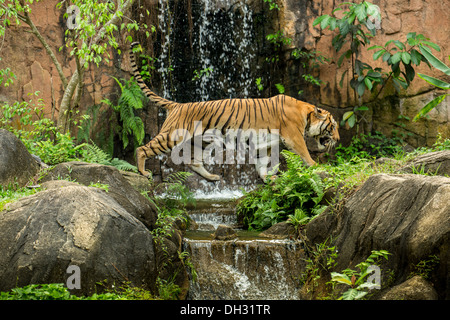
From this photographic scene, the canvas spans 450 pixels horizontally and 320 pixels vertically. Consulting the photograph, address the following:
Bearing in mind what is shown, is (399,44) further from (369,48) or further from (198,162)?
(198,162)

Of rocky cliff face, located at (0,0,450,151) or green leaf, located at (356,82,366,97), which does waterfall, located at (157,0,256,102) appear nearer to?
rocky cliff face, located at (0,0,450,151)

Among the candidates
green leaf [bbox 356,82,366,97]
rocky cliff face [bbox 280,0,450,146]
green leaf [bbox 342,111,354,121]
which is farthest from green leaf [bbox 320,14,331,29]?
green leaf [bbox 342,111,354,121]

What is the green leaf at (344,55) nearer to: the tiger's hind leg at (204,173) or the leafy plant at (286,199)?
the leafy plant at (286,199)

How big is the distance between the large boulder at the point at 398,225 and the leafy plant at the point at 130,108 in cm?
519

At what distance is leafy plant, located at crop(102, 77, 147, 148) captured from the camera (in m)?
9.79

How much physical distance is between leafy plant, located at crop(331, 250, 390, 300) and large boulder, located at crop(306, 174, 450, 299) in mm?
162

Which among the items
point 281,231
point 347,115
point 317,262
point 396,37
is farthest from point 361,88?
point 317,262

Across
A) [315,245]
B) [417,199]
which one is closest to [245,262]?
[315,245]

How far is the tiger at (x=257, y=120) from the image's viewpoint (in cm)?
815

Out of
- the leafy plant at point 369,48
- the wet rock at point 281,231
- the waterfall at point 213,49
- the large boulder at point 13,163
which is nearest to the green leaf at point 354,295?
the wet rock at point 281,231

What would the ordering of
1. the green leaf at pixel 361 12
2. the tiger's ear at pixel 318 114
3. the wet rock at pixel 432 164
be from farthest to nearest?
the green leaf at pixel 361 12
the tiger's ear at pixel 318 114
the wet rock at pixel 432 164

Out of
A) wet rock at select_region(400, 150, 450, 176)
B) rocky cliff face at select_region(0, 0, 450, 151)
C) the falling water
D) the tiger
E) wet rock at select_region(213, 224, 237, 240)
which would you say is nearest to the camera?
wet rock at select_region(400, 150, 450, 176)

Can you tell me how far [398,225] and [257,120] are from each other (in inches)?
169

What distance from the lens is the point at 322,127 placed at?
8.37 m
